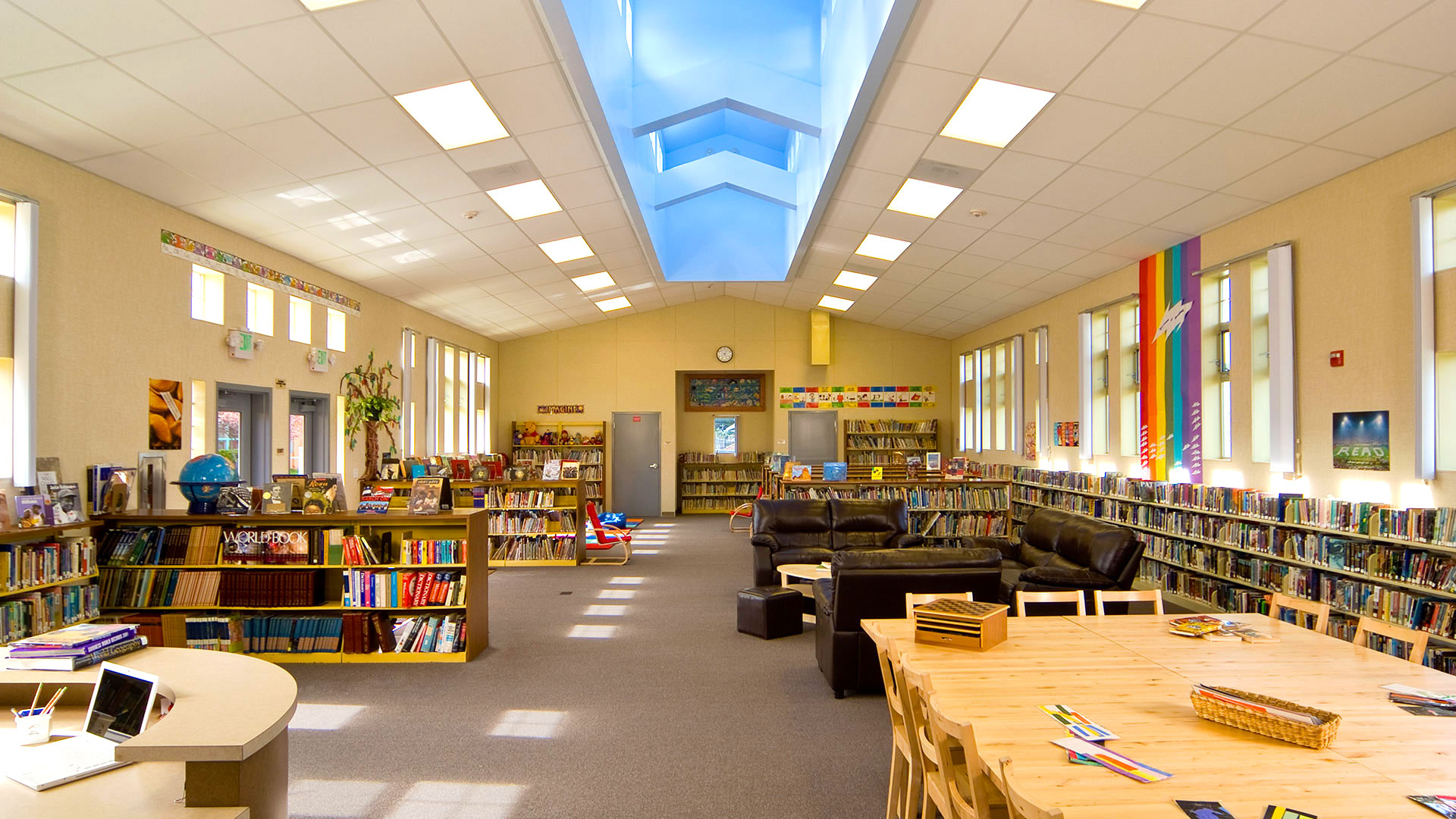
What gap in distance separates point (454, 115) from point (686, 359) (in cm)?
1034

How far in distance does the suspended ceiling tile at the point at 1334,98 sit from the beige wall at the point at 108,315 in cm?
813

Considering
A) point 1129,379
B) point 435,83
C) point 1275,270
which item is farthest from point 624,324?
point 1275,270

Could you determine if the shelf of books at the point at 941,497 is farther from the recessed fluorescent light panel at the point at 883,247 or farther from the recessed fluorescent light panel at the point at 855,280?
the recessed fluorescent light panel at the point at 855,280

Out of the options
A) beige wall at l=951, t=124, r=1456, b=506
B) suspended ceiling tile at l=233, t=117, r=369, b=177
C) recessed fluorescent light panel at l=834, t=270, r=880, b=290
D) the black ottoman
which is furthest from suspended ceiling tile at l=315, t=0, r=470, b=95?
recessed fluorescent light panel at l=834, t=270, r=880, b=290

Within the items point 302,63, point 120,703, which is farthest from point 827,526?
point 120,703

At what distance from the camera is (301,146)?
19.6ft

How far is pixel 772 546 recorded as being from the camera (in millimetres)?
8695

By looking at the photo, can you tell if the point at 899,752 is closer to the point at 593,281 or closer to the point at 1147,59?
the point at 1147,59

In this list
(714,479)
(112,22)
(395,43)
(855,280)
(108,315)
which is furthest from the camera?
(714,479)

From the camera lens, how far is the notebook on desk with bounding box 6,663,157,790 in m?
2.09

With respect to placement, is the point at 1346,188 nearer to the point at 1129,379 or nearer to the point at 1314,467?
the point at 1314,467

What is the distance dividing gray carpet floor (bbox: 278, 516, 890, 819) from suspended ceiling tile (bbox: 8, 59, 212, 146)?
12.6 feet

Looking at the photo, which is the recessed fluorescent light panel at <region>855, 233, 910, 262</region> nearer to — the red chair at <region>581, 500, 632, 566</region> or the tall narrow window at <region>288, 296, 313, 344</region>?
the red chair at <region>581, 500, 632, 566</region>

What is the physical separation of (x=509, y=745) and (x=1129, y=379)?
8102 millimetres
